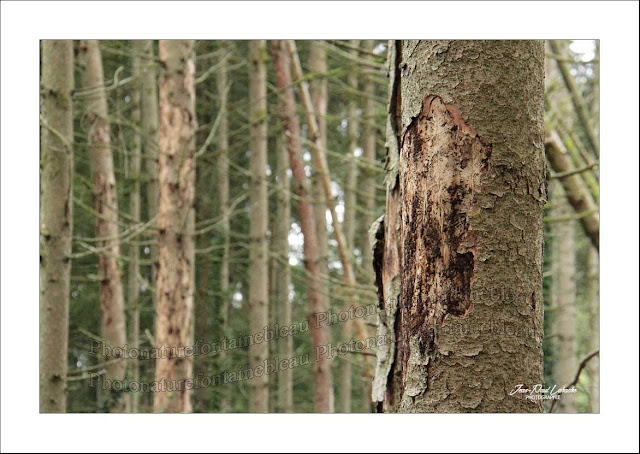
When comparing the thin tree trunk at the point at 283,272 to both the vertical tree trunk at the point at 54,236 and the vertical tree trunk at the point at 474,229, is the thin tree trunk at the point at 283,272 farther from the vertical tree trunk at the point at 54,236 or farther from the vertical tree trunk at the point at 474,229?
the vertical tree trunk at the point at 474,229

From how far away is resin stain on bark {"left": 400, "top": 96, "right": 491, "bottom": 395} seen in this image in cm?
116

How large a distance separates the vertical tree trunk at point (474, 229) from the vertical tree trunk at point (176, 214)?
2.97 m

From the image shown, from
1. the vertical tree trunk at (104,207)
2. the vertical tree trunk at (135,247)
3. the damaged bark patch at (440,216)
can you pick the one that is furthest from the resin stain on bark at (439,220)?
the vertical tree trunk at (135,247)

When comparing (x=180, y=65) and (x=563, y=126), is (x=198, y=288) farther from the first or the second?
(x=563, y=126)

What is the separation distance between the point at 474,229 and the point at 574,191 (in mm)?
1886

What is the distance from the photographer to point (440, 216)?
46.2 inches

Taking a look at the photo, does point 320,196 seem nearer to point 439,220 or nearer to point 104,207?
point 104,207

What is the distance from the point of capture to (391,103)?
135cm

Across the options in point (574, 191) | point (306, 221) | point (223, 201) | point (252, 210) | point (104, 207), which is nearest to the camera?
point (574, 191)

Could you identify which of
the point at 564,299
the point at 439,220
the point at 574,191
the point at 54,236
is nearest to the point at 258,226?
the point at 564,299

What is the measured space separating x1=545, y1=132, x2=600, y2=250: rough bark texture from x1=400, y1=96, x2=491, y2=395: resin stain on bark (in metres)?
1.67

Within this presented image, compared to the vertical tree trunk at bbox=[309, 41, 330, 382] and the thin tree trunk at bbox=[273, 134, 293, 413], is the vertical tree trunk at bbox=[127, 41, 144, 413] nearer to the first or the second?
the thin tree trunk at bbox=[273, 134, 293, 413]

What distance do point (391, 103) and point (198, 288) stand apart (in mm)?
6314

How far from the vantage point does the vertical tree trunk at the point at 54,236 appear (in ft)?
8.58
